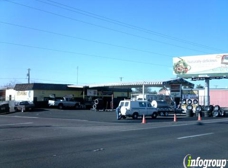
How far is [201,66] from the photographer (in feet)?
182

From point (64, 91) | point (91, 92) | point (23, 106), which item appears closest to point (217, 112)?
point (91, 92)

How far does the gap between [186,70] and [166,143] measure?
4592 centimetres

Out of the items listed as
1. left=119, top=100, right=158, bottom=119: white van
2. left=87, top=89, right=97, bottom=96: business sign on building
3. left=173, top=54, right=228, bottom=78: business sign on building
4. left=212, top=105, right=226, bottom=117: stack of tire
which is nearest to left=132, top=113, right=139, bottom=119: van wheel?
left=119, top=100, right=158, bottom=119: white van

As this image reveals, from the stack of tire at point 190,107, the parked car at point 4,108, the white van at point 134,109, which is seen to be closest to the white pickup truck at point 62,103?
the parked car at point 4,108

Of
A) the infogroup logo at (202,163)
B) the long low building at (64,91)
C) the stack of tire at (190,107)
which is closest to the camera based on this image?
the infogroup logo at (202,163)

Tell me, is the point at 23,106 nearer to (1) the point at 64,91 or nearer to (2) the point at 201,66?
(1) the point at 64,91

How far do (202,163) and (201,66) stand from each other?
4844cm

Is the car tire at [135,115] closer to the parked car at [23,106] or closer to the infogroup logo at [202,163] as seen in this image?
the parked car at [23,106]

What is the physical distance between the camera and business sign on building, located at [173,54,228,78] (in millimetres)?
52662

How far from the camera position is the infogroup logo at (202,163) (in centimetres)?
888

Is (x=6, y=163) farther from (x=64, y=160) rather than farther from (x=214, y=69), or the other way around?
(x=214, y=69)

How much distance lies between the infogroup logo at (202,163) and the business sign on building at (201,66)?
147 ft

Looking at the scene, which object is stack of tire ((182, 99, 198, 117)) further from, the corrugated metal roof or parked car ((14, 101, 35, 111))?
the corrugated metal roof

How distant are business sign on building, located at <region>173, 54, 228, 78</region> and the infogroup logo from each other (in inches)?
1765
